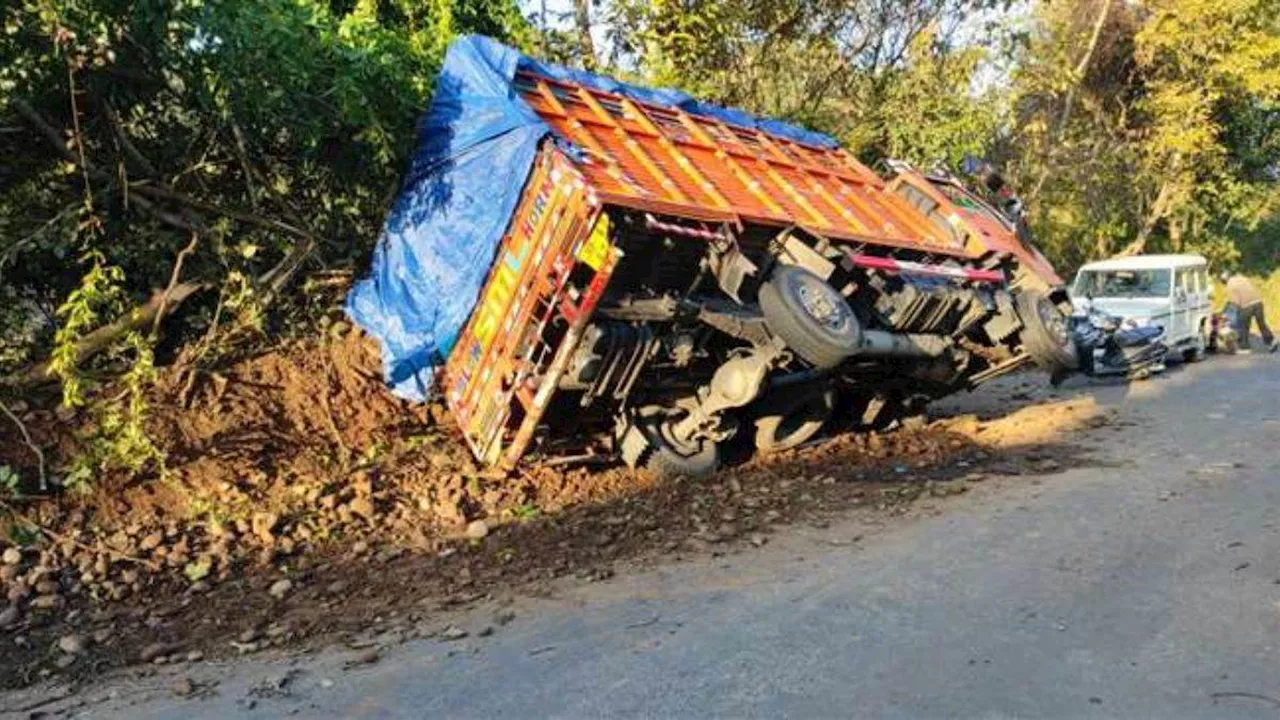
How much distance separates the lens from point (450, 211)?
282 inches

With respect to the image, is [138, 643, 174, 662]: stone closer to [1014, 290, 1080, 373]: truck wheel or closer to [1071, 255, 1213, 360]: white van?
[1014, 290, 1080, 373]: truck wheel

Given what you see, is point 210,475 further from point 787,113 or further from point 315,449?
point 787,113

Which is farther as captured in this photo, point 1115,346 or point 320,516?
point 1115,346

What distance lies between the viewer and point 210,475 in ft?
20.7

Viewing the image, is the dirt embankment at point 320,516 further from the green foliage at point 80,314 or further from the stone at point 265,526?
the green foliage at point 80,314

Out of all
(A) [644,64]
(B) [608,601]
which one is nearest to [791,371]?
(B) [608,601]

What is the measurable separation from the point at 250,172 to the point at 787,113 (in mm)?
8903

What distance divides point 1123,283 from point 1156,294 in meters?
0.55

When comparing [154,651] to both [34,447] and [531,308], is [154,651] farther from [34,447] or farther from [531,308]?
[531,308]

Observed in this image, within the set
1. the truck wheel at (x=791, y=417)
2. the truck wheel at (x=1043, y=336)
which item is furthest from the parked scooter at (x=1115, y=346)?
the truck wheel at (x=791, y=417)

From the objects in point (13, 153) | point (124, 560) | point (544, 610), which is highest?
point (13, 153)

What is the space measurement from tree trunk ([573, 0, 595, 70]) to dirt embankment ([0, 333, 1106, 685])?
5507mm

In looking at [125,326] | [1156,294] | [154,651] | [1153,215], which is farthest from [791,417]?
[1153,215]

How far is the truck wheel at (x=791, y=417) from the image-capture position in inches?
314
